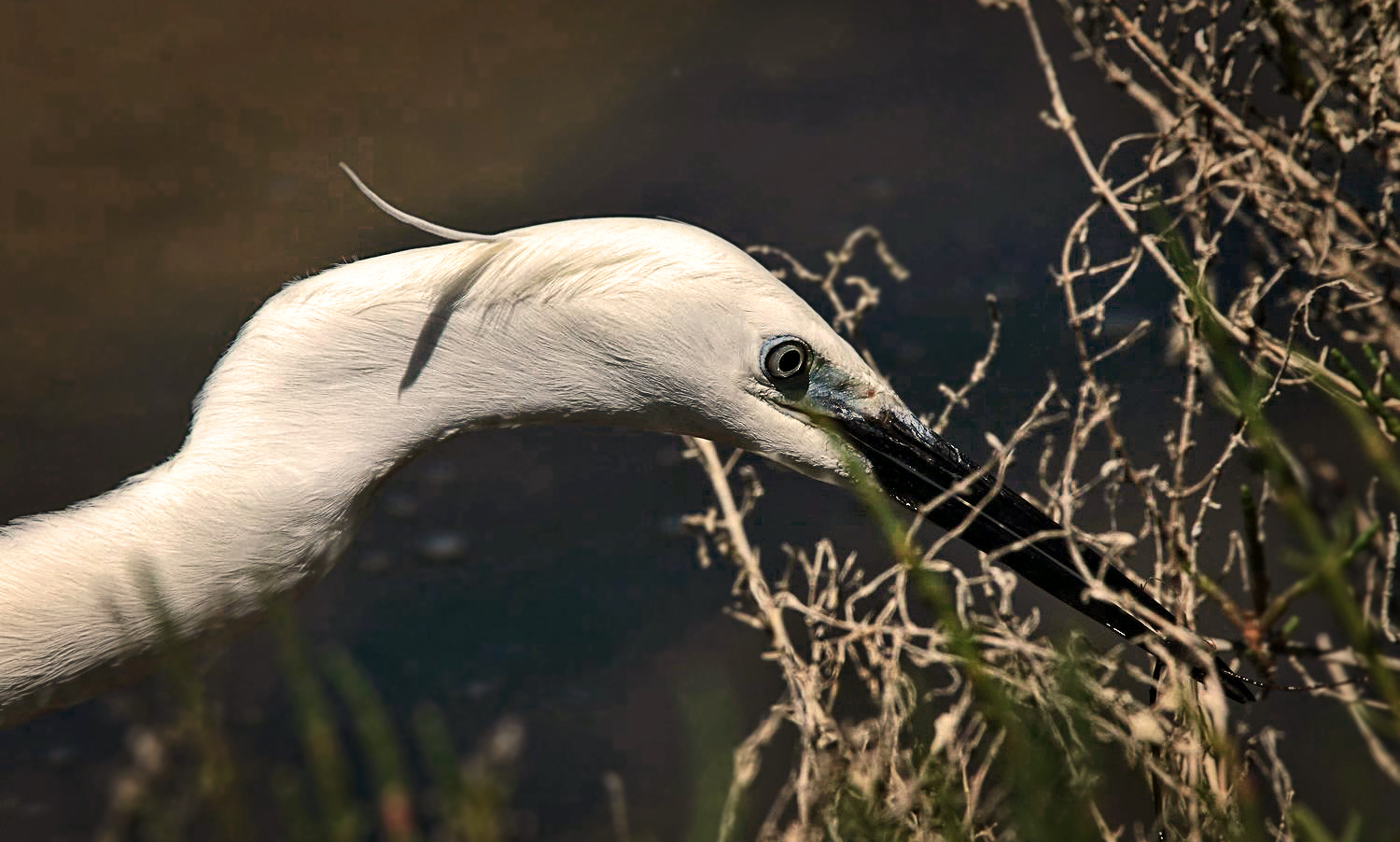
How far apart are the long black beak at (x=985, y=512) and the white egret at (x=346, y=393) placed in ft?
0.76

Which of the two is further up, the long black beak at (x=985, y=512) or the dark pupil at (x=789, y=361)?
the dark pupil at (x=789, y=361)

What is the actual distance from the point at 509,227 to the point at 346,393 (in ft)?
8.82

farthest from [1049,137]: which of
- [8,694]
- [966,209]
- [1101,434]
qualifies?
[8,694]

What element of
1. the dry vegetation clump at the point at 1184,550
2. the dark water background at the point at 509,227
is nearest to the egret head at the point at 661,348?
the dry vegetation clump at the point at 1184,550

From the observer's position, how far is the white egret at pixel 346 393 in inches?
67.8

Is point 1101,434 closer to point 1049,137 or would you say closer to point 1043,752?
point 1049,137

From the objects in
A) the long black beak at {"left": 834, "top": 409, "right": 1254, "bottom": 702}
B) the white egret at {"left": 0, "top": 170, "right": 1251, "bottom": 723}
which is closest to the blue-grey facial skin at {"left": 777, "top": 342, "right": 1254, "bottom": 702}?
the long black beak at {"left": 834, "top": 409, "right": 1254, "bottom": 702}

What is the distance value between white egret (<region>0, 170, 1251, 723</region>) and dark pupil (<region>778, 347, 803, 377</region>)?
0.02 metres

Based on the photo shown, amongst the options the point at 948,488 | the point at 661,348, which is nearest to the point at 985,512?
the point at 948,488

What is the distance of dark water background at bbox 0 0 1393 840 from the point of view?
3.92 meters

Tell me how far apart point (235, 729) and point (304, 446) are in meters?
2.41

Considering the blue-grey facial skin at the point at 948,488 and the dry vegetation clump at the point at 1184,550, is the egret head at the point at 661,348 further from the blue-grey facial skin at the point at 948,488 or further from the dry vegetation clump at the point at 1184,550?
the dry vegetation clump at the point at 1184,550

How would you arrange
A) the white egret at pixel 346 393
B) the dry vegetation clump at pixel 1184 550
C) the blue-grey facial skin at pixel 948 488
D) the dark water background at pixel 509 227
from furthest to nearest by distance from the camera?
the dark water background at pixel 509 227, the blue-grey facial skin at pixel 948 488, the white egret at pixel 346 393, the dry vegetation clump at pixel 1184 550

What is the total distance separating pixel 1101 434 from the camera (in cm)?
409
